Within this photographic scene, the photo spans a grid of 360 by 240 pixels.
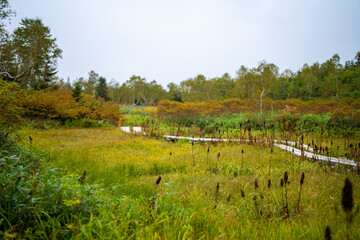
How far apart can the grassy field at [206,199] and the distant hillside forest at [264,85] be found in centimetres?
1191

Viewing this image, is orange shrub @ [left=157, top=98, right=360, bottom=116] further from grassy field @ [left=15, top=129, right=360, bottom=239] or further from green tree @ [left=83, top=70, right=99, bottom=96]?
green tree @ [left=83, top=70, right=99, bottom=96]

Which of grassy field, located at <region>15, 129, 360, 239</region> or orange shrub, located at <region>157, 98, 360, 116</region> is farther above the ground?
orange shrub, located at <region>157, 98, 360, 116</region>

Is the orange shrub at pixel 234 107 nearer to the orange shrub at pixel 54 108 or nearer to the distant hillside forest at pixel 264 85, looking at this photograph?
the distant hillside forest at pixel 264 85

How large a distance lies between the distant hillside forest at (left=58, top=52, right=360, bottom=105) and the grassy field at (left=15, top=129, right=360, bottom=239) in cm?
1191

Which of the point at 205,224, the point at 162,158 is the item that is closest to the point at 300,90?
the point at 162,158

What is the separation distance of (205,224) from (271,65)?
54.7 ft

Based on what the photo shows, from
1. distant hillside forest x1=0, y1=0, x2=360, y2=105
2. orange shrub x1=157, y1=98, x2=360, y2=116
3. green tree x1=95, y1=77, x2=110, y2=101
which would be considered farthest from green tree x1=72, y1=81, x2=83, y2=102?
green tree x1=95, y1=77, x2=110, y2=101

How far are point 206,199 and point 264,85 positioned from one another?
15.4 metres

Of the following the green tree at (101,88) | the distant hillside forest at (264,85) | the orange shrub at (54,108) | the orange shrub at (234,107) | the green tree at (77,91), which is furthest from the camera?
the green tree at (101,88)

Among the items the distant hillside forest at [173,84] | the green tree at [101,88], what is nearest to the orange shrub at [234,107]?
the distant hillside forest at [173,84]

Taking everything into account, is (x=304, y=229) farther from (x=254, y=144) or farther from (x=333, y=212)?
(x=254, y=144)

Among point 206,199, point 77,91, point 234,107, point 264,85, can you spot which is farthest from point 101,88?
point 206,199

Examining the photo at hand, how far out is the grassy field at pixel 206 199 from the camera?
1570mm

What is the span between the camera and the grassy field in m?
1.57
